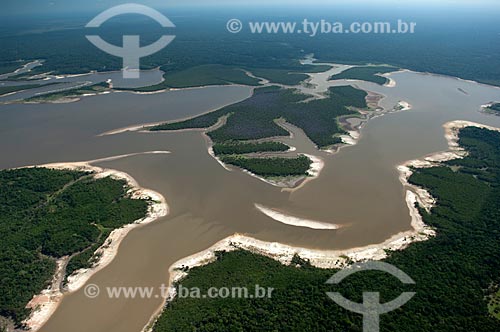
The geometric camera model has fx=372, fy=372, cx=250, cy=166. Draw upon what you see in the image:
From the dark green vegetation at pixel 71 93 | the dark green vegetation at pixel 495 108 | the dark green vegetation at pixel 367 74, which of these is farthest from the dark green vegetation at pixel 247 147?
the dark green vegetation at pixel 367 74

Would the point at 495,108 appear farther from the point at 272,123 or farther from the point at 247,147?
the point at 247,147

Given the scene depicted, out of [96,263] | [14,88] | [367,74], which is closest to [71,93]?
[14,88]

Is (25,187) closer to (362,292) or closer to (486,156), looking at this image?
(362,292)

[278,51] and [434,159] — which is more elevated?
[278,51]

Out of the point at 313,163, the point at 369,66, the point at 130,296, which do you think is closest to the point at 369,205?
the point at 313,163

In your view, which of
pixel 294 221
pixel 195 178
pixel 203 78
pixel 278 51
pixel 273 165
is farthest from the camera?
pixel 278 51

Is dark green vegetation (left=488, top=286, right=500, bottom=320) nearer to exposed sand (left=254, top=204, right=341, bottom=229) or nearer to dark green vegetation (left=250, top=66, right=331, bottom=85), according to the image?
exposed sand (left=254, top=204, right=341, bottom=229)
